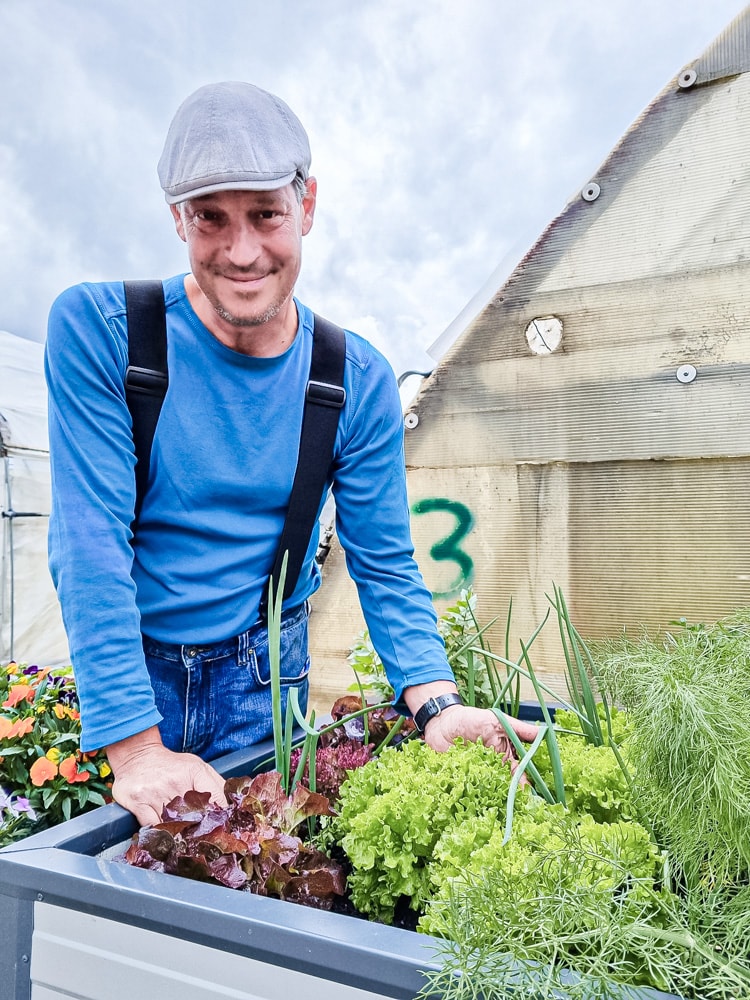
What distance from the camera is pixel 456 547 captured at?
3.01 m

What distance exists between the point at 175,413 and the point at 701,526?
204 centimetres

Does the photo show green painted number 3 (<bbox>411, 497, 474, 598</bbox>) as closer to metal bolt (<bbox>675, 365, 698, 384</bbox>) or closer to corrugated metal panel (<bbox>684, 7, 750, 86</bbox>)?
metal bolt (<bbox>675, 365, 698, 384</bbox>)

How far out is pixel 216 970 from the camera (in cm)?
73

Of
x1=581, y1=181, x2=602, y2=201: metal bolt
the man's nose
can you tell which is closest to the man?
the man's nose

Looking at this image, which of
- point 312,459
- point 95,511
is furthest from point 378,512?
point 95,511

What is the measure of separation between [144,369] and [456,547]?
1934 mm

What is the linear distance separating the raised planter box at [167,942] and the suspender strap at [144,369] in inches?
25.2

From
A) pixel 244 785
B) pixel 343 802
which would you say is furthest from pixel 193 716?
pixel 343 802

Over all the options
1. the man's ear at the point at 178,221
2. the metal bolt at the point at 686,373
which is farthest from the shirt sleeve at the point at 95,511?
the metal bolt at the point at 686,373

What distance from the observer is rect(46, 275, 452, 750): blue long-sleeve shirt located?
1.12 meters

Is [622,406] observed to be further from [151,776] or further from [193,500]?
[151,776]

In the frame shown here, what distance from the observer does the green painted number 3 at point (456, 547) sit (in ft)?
9.81

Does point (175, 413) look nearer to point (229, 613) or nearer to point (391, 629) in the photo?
point (229, 613)

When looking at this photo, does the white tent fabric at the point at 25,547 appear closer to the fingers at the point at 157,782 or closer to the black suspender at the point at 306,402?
the black suspender at the point at 306,402
